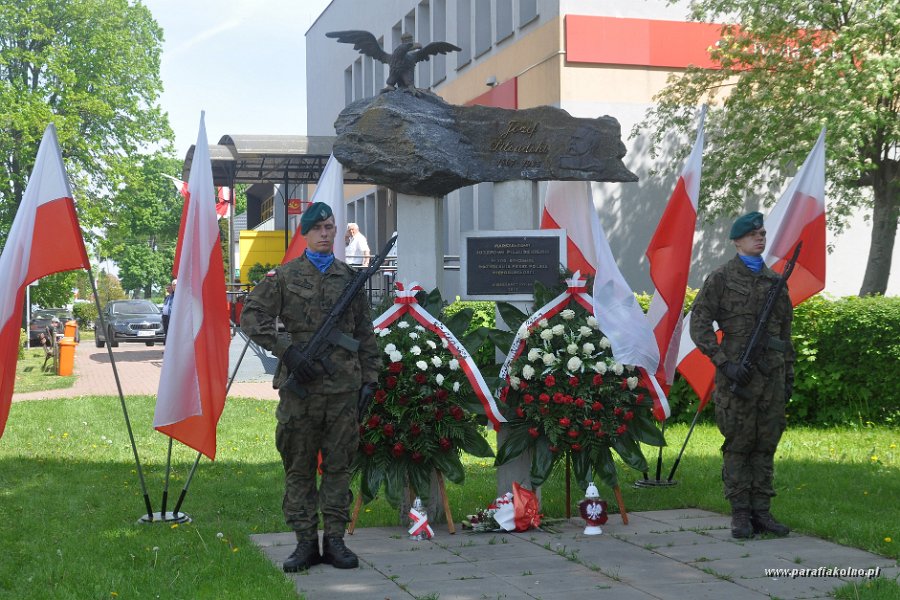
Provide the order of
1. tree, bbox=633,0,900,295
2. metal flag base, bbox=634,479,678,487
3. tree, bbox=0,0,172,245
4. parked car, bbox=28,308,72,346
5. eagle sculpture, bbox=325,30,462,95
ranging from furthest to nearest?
tree, bbox=0,0,172,245 → parked car, bbox=28,308,72,346 → tree, bbox=633,0,900,295 → metal flag base, bbox=634,479,678,487 → eagle sculpture, bbox=325,30,462,95

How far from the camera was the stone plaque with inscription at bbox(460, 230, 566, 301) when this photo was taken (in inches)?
320

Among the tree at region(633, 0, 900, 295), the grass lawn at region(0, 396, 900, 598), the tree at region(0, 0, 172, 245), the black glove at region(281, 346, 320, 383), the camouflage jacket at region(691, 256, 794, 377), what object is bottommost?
the grass lawn at region(0, 396, 900, 598)

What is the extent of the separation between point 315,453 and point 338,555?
0.61m

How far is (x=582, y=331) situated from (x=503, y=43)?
16.5 m

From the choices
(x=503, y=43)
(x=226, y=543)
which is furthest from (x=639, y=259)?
(x=226, y=543)

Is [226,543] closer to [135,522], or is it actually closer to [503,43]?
[135,522]

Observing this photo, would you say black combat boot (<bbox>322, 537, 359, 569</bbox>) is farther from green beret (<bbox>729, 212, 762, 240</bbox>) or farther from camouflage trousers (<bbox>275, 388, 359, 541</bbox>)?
green beret (<bbox>729, 212, 762, 240</bbox>)

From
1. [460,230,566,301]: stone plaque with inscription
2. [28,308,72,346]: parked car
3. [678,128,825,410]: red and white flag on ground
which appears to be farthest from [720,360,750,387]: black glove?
[28,308,72,346]: parked car

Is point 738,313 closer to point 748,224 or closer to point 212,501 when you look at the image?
point 748,224

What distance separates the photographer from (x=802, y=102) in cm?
1712

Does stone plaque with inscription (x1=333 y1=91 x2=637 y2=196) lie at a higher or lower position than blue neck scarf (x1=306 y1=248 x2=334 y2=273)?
higher

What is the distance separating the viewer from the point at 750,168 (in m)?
18.5

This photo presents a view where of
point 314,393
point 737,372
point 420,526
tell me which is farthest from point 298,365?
point 737,372

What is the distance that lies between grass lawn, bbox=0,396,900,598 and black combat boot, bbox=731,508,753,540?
43 centimetres
